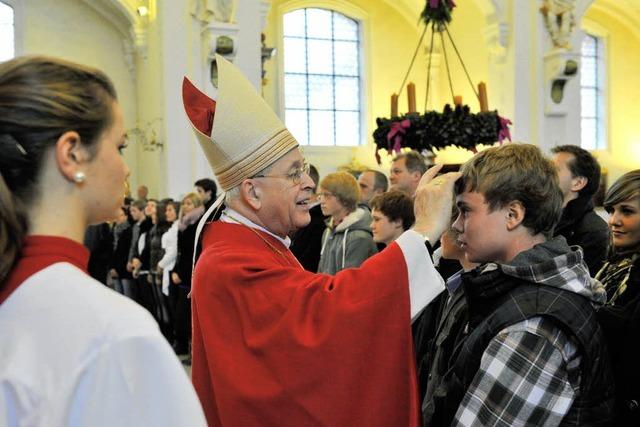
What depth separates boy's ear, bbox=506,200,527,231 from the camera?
6.29ft

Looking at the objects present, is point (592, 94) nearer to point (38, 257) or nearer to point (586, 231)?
point (586, 231)

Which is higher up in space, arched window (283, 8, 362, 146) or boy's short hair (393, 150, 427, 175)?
arched window (283, 8, 362, 146)

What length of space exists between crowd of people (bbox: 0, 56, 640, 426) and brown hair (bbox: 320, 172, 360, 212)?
250 cm

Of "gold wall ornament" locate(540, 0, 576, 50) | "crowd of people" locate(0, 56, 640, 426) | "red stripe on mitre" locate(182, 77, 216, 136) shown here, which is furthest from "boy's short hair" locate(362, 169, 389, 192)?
"gold wall ornament" locate(540, 0, 576, 50)

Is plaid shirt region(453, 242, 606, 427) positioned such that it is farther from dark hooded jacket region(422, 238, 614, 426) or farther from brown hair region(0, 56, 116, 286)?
brown hair region(0, 56, 116, 286)

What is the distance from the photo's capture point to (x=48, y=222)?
3.61 ft

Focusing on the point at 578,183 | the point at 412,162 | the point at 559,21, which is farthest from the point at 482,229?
the point at 559,21

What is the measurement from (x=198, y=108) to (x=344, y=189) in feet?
9.54

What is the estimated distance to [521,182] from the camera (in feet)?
6.28

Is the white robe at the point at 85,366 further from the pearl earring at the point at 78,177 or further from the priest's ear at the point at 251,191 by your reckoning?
the priest's ear at the point at 251,191

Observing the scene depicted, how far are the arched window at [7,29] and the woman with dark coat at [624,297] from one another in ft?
40.5

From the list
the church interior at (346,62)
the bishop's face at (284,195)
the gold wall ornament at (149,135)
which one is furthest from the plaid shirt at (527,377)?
the gold wall ornament at (149,135)

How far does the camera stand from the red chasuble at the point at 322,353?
1.80 meters

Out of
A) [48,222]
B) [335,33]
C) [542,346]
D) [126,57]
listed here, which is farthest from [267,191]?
[335,33]
